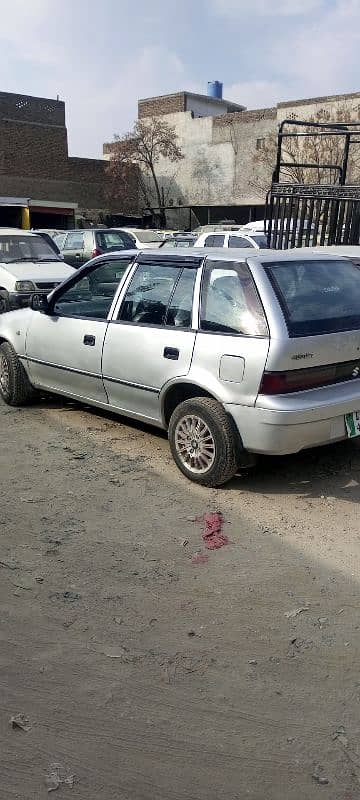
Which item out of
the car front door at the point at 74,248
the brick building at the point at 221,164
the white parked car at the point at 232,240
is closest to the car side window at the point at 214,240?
the white parked car at the point at 232,240

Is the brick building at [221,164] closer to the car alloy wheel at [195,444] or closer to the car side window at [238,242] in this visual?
the car side window at [238,242]

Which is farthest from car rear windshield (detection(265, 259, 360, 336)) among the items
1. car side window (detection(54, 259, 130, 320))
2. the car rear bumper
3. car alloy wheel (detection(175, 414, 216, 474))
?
car side window (detection(54, 259, 130, 320))

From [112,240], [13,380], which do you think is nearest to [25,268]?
[13,380]

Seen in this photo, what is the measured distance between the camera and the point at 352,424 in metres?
4.64

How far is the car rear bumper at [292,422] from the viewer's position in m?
4.30

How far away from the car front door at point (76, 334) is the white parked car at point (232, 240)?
8562mm

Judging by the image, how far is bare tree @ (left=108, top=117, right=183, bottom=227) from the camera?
39.1 metres

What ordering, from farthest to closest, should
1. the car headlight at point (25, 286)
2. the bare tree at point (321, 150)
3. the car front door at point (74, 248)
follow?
1. the bare tree at point (321, 150)
2. the car front door at point (74, 248)
3. the car headlight at point (25, 286)

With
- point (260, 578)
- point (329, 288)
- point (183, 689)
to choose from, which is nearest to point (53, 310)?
point (329, 288)

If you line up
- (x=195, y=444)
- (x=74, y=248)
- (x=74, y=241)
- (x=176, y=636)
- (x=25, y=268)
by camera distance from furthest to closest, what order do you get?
(x=74, y=241), (x=74, y=248), (x=25, y=268), (x=195, y=444), (x=176, y=636)

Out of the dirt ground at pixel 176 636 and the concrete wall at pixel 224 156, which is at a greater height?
the concrete wall at pixel 224 156

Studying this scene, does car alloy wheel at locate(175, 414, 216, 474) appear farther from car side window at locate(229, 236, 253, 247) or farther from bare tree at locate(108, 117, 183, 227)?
bare tree at locate(108, 117, 183, 227)

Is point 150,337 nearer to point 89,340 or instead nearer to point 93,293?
point 89,340

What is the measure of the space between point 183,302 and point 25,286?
6.81 metres
